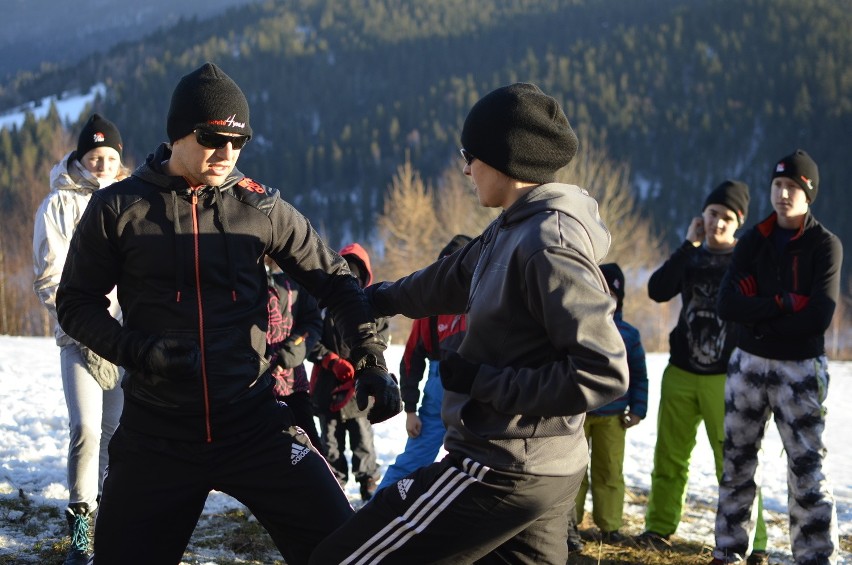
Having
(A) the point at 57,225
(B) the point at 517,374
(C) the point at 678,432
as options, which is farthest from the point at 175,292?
(C) the point at 678,432

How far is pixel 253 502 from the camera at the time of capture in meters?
3.06

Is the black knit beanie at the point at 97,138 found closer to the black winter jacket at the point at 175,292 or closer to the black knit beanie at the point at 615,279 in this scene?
the black winter jacket at the point at 175,292

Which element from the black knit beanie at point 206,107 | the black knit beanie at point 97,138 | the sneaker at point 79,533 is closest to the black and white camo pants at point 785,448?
the black knit beanie at point 206,107

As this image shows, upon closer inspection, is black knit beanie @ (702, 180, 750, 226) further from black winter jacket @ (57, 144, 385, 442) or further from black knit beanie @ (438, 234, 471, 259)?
black winter jacket @ (57, 144, 385, 442)

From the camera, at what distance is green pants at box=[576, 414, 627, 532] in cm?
558

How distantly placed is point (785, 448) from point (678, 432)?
911 millimetres

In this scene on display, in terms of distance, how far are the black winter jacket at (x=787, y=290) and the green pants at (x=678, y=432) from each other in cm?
65

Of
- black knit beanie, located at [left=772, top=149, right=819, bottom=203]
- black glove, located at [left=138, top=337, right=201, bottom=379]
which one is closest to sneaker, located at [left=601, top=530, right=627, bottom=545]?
black knit beanie, located at [left=772, top=149, right=819, bottom=203]

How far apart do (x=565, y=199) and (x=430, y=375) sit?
295 cm

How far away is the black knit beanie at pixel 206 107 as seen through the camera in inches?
123

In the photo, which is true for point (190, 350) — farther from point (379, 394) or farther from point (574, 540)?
point (574, 540)

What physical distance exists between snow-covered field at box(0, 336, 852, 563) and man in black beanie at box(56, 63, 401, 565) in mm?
1965

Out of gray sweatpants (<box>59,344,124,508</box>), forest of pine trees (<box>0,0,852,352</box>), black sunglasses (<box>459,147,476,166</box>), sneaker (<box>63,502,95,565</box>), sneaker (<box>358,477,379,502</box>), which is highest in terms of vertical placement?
forest of pine trees (<box>0,0,852,352</box>)

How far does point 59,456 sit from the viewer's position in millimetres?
6277
